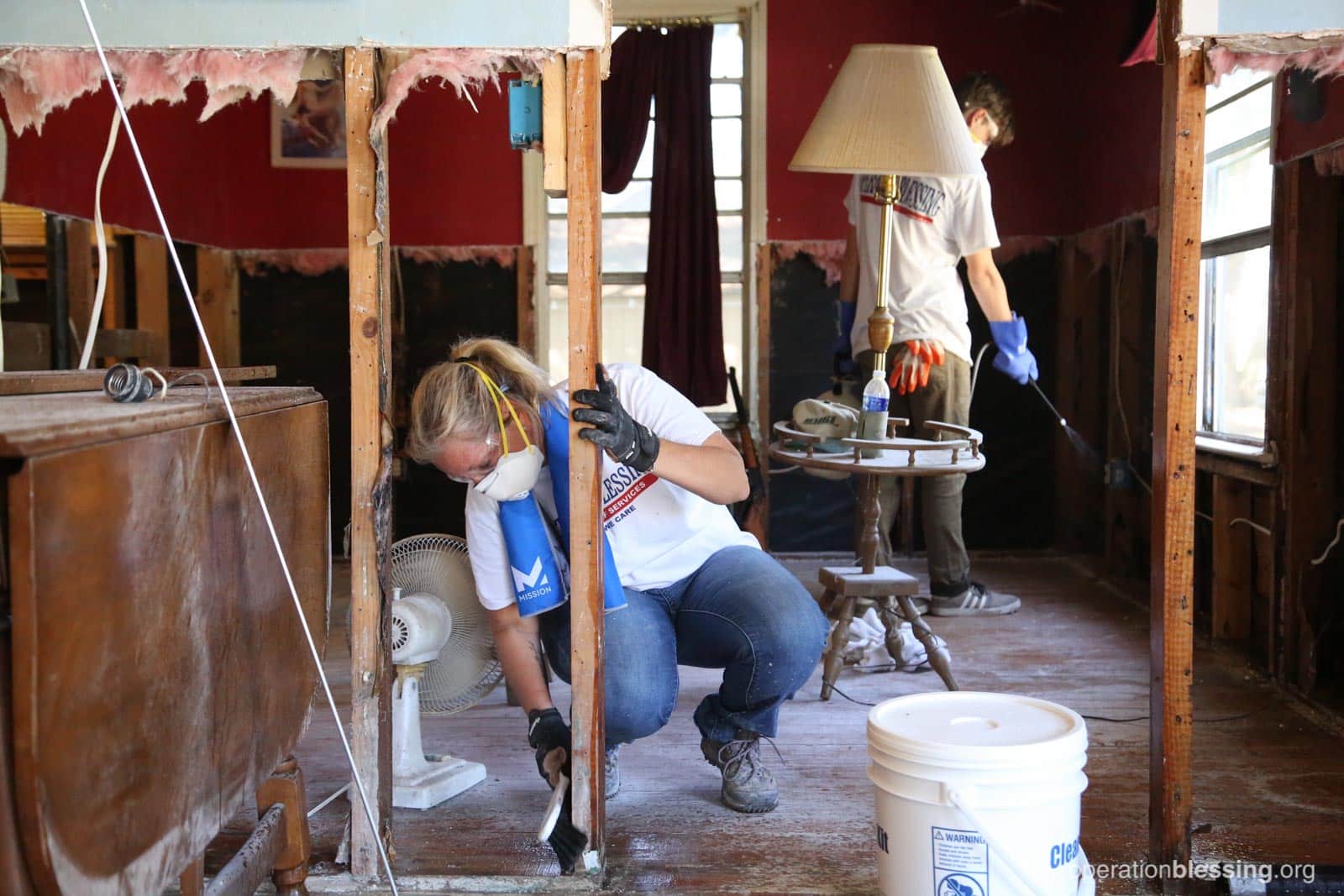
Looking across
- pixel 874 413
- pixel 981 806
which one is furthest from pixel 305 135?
pixel 981 806

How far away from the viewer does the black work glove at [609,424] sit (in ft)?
6.53

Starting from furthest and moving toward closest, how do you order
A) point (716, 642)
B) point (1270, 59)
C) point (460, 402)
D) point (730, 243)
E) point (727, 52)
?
point (730, 243), point (727, 52), point (716, 642), point (460, 402), point (1270, 59)

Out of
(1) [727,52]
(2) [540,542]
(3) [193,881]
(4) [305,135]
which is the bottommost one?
(3) [193,881]

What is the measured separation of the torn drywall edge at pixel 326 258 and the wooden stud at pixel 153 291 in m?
0.54

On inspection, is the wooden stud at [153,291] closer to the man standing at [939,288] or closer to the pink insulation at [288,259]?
the pink insulation at [288,259]

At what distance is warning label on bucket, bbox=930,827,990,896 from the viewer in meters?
1.67

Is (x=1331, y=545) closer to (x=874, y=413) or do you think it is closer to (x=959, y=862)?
(x=874, y=413)

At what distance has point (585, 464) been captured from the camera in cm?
202

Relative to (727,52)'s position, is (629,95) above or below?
below

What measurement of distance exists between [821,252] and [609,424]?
358cm

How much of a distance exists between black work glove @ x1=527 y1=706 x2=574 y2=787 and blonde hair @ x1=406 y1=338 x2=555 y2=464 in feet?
1.71

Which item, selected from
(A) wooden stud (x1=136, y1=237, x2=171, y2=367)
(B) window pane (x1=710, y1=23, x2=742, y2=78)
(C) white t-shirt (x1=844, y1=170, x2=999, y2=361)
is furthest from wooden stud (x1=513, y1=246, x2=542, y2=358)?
(C) white t-shirt (x1=844, y1=170, x2=999, y2=361)

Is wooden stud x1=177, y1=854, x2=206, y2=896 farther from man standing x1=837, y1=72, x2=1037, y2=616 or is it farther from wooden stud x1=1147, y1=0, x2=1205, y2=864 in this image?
man standing x1=837, y1=72, x2=1037, y2=616

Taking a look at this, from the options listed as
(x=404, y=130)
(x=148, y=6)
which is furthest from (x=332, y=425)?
(x=148, y=6)
